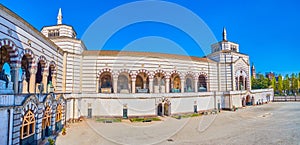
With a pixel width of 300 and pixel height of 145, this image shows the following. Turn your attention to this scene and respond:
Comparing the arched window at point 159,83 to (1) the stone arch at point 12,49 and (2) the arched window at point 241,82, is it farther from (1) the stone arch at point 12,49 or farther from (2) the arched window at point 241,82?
(1) the stone arch at point 12,49

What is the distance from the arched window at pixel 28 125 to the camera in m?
12.1

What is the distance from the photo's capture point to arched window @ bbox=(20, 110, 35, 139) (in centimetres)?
1214

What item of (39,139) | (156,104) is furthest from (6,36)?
(156,104)

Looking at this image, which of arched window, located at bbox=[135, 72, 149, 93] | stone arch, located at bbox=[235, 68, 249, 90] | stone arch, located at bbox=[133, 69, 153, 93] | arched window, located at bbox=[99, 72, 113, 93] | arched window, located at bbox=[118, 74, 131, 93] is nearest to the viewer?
arched window, located at bbox=[99, 72, 113, 93]

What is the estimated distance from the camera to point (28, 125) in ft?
41.5

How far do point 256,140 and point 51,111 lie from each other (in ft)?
58.8

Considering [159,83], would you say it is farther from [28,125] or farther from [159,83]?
[28,125]

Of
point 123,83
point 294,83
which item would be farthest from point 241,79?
point 294,83

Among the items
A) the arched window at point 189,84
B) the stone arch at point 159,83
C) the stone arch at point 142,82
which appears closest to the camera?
the stone arch at point 142,82

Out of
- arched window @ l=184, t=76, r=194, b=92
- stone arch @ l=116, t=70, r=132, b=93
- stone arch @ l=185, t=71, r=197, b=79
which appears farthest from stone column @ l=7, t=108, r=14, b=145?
arched window @ l=184, t=76, r=194, b=92

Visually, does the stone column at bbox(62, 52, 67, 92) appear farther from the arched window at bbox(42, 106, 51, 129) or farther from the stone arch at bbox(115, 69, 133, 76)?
the arched window at bbox(42, 106, 51, 129)

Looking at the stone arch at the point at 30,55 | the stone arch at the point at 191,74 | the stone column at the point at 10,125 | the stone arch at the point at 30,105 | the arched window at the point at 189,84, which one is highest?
the stone arch at the point at 30,55

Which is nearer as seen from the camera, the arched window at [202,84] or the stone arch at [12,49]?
the stone arch at [12,49]

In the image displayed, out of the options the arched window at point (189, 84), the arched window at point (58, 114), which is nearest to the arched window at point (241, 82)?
the arched window at point (189, 84)
